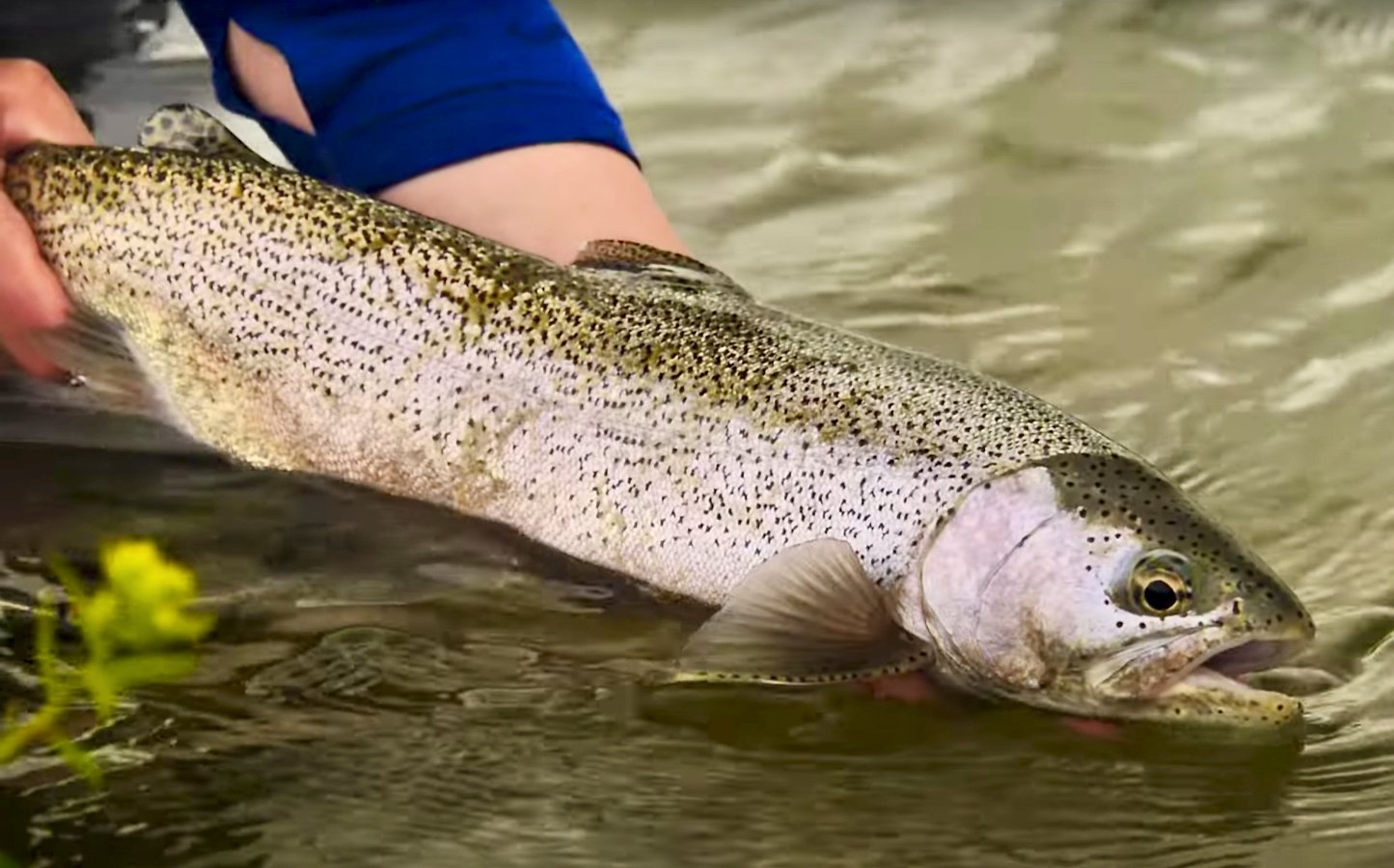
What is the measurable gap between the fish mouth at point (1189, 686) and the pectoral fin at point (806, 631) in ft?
0.47

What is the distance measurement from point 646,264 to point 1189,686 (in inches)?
22.8

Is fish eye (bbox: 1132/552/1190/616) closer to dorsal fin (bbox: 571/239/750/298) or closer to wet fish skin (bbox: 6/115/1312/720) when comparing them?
wet fish skin (bbox: 6/115/1312/720)

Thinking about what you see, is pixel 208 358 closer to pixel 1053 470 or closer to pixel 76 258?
pixel 76 258

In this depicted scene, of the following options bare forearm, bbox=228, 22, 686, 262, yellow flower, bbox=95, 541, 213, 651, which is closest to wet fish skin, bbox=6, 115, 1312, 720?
bare forearm, bbox=228, 22, 686, 262

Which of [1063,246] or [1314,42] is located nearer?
[1063,246]

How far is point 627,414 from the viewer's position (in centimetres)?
139

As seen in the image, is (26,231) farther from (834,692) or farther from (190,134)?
(834,692)

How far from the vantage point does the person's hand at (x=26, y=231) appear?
1.52 m

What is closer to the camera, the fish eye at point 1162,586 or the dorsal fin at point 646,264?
the fish eye at point 1162,586

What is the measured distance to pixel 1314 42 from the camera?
111 inches

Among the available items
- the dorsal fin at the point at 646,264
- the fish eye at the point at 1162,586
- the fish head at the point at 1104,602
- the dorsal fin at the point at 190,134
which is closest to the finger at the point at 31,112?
the dorsal fin at the point at 190,134

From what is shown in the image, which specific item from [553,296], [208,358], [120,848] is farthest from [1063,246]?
[120,848]

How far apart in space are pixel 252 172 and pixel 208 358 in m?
0.16

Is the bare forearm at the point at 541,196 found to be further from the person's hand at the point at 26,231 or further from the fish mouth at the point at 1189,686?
the fish mouth at the point at 1189,686
